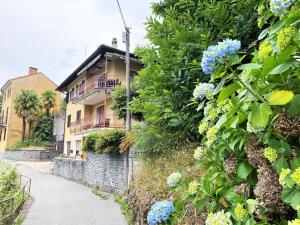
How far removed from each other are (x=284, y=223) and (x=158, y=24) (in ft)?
17.6

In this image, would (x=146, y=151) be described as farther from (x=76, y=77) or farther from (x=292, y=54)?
(x=76, y=77)

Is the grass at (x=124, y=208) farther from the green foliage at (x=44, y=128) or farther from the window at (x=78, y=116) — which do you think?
the green foliage at (x=44, y=128)

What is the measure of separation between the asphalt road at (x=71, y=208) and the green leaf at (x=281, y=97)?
24.6 feet

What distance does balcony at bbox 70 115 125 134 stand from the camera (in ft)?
Result: 72.9

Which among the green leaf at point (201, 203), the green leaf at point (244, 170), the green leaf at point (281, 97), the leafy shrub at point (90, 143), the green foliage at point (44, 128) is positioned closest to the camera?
the green leaf at point (281, 97)

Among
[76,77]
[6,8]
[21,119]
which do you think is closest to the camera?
[6,8]

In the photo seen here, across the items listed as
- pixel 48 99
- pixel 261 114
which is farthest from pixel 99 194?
pixel 48 99

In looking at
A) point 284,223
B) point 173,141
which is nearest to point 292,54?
point 284,223

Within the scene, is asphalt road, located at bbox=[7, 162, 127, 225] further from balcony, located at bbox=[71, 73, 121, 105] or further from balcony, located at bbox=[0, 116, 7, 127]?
balcony, located at bbox=[0, 116, 7, 127]

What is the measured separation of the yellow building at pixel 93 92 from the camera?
2222 centimetres

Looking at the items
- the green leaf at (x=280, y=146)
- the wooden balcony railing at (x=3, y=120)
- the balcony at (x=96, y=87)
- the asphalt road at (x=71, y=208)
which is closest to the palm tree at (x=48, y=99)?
the wooden balcony railing at (x=3, y=120)

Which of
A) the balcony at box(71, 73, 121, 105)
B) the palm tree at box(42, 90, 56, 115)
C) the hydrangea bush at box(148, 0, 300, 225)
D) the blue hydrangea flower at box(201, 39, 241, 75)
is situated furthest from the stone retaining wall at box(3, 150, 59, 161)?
the blue hydrangea flower at box(201, 39, 241, 75)

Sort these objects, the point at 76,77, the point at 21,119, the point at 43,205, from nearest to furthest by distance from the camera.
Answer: the point at 43,205 → the point at 76,77 → the point at 21,119

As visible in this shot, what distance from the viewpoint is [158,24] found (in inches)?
253
